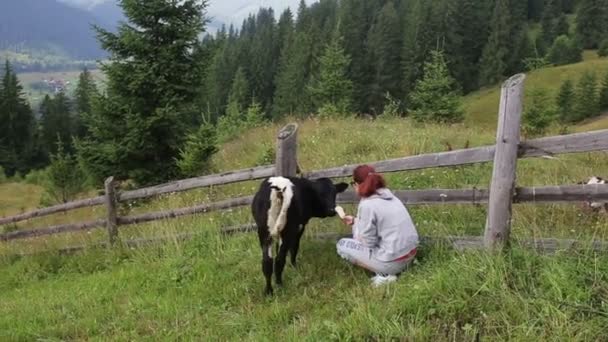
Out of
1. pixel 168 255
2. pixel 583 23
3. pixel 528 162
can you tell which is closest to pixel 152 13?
pixel 168 255

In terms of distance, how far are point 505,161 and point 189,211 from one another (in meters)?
4.92

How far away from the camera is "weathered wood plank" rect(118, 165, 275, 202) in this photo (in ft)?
23.2

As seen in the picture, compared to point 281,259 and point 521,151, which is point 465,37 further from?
point 281,259

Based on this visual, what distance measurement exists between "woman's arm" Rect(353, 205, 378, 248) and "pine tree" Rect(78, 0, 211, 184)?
747 cm

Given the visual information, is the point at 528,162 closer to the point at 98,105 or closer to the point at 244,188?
the point at 244,188

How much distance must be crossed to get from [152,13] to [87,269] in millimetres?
6209

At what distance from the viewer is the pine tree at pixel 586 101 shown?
63.7 m

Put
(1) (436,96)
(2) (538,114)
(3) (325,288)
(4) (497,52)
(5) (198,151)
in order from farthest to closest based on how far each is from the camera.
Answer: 1. (4) (497,52)
2. (1) (436,96)
3. (2) (538,114)
4. (5) (198,151)
5. (3) (325,288)

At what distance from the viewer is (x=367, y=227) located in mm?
5043

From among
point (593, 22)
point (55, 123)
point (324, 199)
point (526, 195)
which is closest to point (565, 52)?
point (593, 22)

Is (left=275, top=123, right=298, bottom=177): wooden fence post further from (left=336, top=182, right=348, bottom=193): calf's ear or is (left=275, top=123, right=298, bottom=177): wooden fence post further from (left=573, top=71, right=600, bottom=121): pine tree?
(left=573, top=71, right=600, bottom=121): pine tree

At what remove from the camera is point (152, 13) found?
11.9 m

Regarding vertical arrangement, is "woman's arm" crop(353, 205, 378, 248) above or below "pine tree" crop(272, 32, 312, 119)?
below

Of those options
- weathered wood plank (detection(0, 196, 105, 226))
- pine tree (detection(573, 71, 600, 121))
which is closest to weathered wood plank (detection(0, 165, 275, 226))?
weathered wood plank (detection(0, 196, 105, 226))
